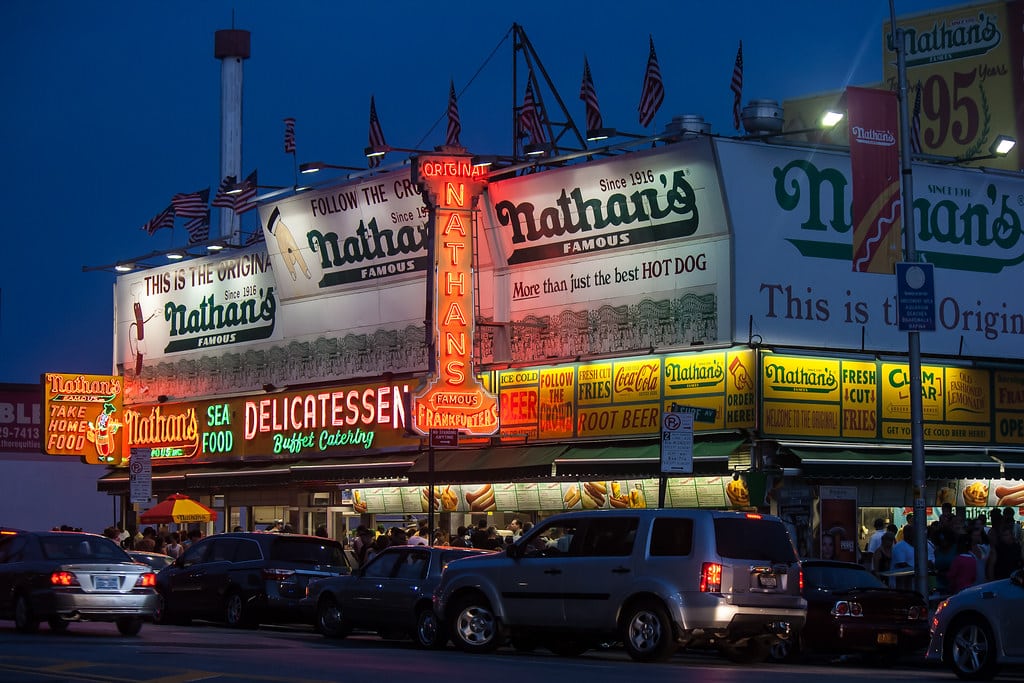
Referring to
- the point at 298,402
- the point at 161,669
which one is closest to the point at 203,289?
the point at 298,402

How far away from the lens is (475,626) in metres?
21.1

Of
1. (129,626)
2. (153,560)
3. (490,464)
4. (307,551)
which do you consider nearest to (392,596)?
(129,626)

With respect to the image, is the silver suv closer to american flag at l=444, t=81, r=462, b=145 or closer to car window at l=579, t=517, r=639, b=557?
car window at l=579, t=517, r=639, b=557

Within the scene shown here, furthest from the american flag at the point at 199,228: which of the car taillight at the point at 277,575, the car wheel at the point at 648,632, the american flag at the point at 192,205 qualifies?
the car wheel at the point at 648,632

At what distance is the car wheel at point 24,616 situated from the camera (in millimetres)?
22703

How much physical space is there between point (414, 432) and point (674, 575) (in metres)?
16.2

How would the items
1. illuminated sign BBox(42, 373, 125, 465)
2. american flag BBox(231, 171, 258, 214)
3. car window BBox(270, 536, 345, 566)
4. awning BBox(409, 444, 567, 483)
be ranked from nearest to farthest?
1. car window BBox(270, 536, 345, 566)
2. awning BBox(409, 444, 567, 483)
3. american flag BBox(231, 171, 258, 214)
4. illuminated sign BBox(42, 373, 125, 465)

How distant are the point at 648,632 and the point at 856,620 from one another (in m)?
3.26

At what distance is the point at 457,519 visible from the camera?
124 ft

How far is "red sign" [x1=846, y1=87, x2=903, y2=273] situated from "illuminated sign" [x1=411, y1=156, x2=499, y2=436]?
39.9 ft

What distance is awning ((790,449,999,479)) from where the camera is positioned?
96.6ft

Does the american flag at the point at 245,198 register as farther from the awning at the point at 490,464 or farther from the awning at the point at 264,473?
the awning at the point at 490,464

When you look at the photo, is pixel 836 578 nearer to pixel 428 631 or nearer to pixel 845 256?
pixel 428 631

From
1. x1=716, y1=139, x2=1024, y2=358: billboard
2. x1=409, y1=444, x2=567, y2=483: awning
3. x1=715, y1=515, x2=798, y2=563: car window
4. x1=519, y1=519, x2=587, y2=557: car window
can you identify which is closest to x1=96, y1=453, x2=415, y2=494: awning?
x1=409, y1=444, x2=567, y2=483: awning
